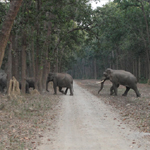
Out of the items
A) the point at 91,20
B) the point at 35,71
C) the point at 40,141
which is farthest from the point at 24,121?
the point at 91,20

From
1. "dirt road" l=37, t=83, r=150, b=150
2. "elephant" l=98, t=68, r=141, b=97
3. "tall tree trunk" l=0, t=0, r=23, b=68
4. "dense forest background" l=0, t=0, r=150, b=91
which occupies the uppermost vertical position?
"dense forest background" l=0, t=0, r=150, b=91

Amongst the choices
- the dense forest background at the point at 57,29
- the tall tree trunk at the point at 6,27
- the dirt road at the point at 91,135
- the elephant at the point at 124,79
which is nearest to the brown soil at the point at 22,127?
the dirt road at the point at 91,135

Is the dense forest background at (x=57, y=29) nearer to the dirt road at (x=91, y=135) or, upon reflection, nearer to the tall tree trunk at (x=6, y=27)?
the tall tree trunk at (x=6, y=27)

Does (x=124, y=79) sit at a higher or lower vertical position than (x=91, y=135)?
higher

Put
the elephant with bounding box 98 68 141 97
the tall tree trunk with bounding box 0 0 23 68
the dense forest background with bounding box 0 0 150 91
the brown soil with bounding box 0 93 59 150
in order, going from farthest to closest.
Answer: the elephant with bounding box 98 68 141 97
the dense forest background with bounding box 0 0 150 91
the tall tree trunk with bounding box 0 0 23 68
the brown soil with bounding box 0 93 59 150

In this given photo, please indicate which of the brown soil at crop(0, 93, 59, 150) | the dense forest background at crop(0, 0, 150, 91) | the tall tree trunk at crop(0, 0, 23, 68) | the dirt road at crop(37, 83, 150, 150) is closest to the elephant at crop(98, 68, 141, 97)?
the dense forest background at crop(0, 0, 150, 91)

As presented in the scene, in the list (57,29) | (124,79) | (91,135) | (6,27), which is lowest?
(91,135)

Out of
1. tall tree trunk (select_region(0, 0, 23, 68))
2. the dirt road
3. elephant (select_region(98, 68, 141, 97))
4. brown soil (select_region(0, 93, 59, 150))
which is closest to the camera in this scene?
the dirt road

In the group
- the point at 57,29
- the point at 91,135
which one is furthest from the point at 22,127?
the point at 57,29

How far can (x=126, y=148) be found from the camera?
22.7 feet

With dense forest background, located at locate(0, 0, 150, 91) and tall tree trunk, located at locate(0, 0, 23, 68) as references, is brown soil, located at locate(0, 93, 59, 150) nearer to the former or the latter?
tall tree trunk, located at locate(0, 0, 23, 68)

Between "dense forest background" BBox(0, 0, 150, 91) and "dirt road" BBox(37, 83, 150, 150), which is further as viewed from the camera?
"dense forest background" BBox(0, 0, 150, 91)

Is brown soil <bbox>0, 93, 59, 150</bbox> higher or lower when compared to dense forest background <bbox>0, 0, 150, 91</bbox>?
lower

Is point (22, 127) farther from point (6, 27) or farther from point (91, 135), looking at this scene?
point (6, 27)
